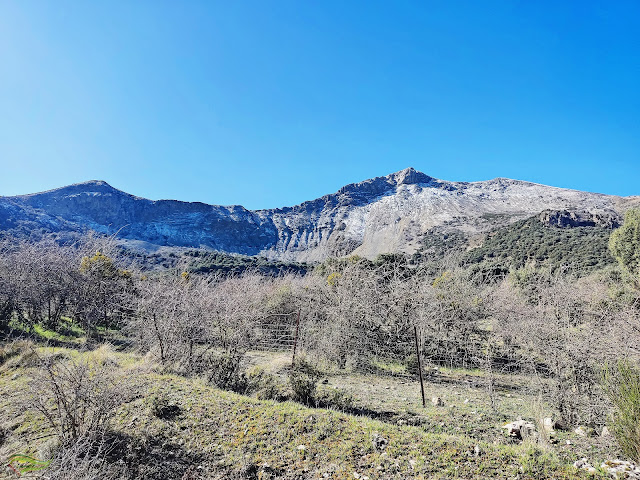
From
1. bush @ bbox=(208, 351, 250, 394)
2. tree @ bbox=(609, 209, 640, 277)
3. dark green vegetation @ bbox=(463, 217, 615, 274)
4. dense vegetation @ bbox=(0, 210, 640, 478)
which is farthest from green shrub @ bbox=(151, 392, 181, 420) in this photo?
dark green vegetation @ bbox=(463, 217, 615, 274)

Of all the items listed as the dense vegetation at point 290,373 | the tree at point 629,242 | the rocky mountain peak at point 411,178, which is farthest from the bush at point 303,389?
the rocky mountain peak at point 411,178

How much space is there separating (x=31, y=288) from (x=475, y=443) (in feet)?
58.5

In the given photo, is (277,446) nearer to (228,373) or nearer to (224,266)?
(228,373)

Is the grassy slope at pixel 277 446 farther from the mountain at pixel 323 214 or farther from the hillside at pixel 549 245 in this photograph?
the mountain at pixel 323 214

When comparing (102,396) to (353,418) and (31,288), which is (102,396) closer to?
(353,418)

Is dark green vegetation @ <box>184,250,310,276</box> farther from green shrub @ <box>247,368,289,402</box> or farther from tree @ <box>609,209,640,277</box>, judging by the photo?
green shrub @ <box>247,368,289,402</box>

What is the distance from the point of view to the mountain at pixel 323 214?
8700cm

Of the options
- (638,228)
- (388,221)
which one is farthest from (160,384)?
(388,221)

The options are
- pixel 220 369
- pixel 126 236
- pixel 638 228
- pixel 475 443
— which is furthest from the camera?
pixel 126 236

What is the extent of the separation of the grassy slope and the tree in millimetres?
28381

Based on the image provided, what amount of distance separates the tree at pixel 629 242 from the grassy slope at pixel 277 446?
93.1ft

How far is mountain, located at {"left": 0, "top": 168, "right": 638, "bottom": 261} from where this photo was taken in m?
87.0

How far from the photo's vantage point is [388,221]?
104000 mm

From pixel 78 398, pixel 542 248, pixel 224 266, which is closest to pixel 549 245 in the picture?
pixel 542 248
